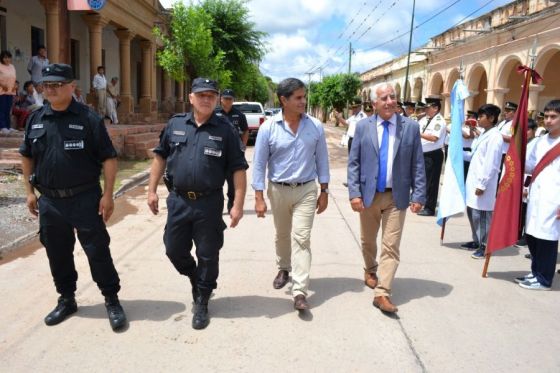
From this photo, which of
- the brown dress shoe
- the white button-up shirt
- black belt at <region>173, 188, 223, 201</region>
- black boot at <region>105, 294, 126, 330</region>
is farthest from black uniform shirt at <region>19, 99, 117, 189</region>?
the brown dress shoe

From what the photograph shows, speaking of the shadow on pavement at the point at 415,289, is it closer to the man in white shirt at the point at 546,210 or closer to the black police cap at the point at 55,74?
the man in white shirt at the point at 546,210

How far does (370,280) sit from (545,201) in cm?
189

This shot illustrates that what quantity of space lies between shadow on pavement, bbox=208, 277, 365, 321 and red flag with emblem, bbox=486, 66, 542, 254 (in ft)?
5.09

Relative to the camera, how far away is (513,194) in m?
4.84

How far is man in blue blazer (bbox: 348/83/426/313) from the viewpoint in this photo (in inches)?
159

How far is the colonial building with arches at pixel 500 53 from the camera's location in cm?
1822

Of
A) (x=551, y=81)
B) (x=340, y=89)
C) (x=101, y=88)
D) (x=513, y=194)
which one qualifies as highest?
(x=340, y=89)

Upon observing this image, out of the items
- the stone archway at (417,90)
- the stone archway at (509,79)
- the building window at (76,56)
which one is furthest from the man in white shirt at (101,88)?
the stone archway at (417,90)

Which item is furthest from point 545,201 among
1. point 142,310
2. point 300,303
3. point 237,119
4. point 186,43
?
point 186,43

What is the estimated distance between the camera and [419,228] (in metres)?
7.13

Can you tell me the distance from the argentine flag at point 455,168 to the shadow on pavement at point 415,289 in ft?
5.09

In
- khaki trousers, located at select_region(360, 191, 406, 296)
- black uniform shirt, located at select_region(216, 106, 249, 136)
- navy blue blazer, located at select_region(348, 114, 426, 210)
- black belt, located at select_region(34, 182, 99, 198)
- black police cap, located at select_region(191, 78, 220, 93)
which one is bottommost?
khaki trousers, located at select_region(360, 191, 406, 296)

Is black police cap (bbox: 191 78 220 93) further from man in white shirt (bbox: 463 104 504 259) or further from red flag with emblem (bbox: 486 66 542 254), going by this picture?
man in white shirt (bbox: 463 104 504 259)

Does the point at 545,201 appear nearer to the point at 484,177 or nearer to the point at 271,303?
the point at 484,177
